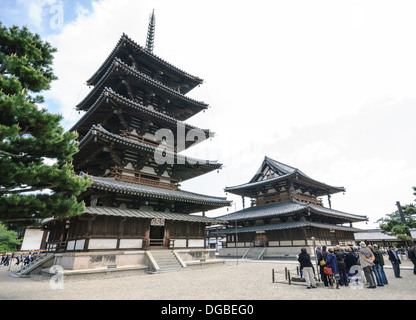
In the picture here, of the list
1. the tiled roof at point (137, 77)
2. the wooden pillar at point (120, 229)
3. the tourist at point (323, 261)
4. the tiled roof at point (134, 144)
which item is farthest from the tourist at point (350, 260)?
the tiled roof at point (137, 77)

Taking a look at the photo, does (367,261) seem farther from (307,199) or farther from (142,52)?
(307,199)

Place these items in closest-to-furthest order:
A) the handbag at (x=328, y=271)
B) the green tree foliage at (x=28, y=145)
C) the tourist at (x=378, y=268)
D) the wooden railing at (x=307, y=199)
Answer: the green tree foliage at (x=28, y=145) → the handbag at (x=328, y=271) → the tourist at (x=378, y=268) → the wooden railing at (x=307, y=199)

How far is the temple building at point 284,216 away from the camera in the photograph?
23438 millimetres

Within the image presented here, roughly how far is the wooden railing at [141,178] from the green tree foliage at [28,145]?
7.27m

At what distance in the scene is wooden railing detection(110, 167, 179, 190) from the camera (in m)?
14.8

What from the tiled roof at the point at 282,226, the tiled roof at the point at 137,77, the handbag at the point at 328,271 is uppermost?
the tiled roof at the point at 137,77

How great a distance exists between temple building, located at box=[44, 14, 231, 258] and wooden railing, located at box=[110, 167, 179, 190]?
0.07 metres

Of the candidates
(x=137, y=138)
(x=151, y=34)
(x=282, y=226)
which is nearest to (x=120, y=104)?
(x=137, y=138)

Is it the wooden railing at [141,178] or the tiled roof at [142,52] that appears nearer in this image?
the wooden railing at [141,178]

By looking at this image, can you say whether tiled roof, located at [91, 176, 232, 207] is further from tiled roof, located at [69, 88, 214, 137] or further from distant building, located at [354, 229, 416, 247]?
distant building, located at [354, 229, 416, 247]

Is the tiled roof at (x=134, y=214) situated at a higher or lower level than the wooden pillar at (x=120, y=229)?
higher

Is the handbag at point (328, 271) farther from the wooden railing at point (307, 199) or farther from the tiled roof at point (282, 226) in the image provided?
the wooden railing at point (307, 199)

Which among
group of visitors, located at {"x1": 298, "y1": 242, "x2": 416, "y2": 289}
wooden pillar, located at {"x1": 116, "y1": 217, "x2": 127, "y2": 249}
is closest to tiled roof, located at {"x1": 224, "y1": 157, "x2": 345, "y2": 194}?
group of visitors, located at {"x1": 298, "y1": 242, "x2": 416, "y2": 289}
